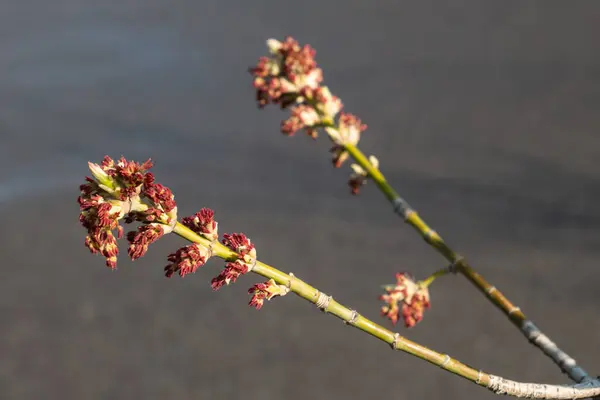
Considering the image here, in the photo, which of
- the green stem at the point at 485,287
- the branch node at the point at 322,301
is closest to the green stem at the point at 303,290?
the branch node at the point at 322,301

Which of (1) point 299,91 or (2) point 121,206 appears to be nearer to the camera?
(2) point 121,206

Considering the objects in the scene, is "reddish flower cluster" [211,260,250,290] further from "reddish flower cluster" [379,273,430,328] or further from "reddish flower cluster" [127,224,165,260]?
"reddish flower cluster" [379,273,430,328]

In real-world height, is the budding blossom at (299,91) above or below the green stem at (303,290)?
above

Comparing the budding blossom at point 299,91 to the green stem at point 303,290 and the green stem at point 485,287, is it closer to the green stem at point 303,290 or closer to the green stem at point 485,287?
the green stem at point 485,287

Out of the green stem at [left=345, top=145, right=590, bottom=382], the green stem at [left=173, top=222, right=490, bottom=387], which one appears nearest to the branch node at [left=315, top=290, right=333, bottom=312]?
the green stem at [left=173, top=222, right=490, bottom=387]

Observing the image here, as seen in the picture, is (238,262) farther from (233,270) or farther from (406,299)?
(406,299)

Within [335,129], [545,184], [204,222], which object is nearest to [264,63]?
[335,129]

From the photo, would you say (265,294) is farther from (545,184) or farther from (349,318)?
(545,184)

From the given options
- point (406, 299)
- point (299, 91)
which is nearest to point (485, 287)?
point (406, 299)
